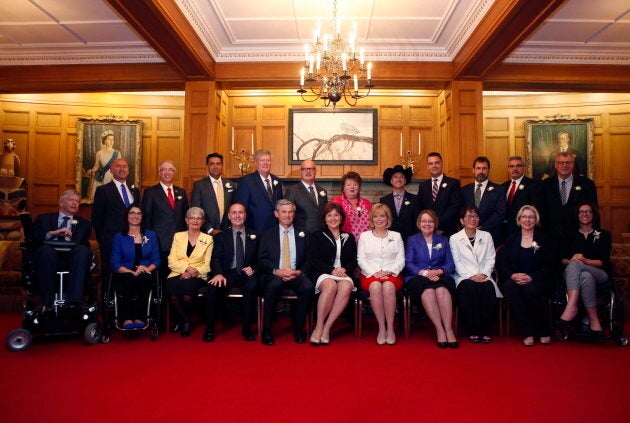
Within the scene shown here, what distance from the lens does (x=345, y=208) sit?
201 inches

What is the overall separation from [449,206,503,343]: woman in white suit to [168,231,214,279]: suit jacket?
228 centimetres

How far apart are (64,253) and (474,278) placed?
351 centimetres

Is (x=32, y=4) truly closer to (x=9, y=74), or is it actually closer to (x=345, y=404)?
(x=9, y=74)

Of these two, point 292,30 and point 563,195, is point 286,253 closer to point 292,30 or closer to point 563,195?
point 563,195

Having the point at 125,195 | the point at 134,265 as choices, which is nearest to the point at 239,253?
the point at 134,265

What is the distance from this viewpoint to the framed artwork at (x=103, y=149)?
9.50 m

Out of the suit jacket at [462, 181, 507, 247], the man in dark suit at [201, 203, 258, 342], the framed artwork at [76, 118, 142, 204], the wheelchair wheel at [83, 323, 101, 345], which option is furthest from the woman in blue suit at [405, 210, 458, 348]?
the framed artwork at [76, 118, 142, 204]

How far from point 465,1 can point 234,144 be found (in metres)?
4.41

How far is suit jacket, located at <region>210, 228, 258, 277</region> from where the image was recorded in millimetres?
4746

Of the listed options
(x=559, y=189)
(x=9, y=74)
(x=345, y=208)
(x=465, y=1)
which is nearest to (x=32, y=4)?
(x=9, y=74)

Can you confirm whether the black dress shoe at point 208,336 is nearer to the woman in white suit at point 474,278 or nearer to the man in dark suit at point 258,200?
the man in dark suit at point 258,200

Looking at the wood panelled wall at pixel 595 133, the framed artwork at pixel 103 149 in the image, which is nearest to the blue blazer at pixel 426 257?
the wood panelled wall at pixel 595 133

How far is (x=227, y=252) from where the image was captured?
4.75 metres

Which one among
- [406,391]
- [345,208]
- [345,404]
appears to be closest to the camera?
[345,404]
